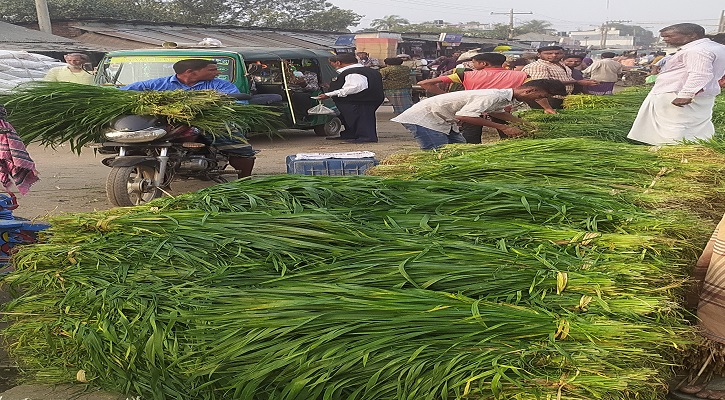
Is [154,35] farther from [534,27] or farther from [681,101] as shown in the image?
[534,27]

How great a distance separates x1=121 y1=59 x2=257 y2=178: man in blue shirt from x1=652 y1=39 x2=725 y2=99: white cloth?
11.6ft

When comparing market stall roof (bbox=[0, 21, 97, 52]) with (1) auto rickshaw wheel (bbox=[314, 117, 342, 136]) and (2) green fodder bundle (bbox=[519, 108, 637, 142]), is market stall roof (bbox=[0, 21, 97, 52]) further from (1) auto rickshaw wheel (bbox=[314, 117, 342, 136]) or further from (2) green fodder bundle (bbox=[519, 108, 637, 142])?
(2) green fodder bundle (bbox=[519, 108, 637, 142])

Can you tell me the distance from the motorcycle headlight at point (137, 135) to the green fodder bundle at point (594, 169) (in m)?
1.78

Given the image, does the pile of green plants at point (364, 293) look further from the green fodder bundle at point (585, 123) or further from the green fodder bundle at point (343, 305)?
the green fodder bundle at point (585, 123)

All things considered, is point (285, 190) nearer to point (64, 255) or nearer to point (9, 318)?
point (64, 255)

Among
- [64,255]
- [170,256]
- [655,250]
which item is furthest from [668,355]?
[64,255]

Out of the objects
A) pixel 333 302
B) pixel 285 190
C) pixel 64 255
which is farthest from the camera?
pixel 285 190

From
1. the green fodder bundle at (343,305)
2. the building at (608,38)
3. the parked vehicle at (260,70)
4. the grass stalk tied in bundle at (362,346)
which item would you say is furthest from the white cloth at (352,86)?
the building at (608,38)

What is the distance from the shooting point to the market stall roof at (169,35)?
17.8 metres

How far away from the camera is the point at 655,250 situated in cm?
235

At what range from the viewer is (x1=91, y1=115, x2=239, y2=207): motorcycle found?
16.2 feet

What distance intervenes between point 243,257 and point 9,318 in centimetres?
99

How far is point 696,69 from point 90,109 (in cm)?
463

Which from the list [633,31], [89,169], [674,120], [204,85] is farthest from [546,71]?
[633,31]
